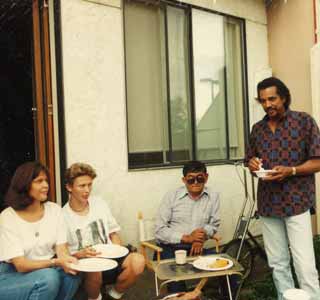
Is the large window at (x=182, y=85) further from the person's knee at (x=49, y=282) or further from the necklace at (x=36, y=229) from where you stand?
the person's knee at (x=49, y=282)

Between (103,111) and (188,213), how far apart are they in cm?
139

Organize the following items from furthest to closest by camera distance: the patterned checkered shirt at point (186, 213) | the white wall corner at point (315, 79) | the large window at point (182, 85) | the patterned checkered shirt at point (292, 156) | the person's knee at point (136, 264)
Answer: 1. the white wall corner at point (315, 79)
2. the large window at point (182, 85)
3. the patterned checkered shirt at point (186, 213)
4. the person's knee at point (136, 264)
5. the patterned checkered shirt at point (292, 156)

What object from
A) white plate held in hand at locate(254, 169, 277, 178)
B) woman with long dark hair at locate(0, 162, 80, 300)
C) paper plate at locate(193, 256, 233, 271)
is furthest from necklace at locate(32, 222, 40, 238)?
white plate held in hand at locate(254, 169, 277, 178)

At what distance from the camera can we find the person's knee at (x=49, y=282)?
2980 millimetres

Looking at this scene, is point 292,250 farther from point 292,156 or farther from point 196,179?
point 196,179

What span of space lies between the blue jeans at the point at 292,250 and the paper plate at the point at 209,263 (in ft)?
1.26

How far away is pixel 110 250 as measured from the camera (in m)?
3.44

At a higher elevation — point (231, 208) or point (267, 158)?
point (267, 158)

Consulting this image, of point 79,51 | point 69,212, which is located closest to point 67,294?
point 69,212

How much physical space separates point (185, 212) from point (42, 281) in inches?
68.8

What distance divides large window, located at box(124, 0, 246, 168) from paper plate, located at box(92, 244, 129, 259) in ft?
4.33

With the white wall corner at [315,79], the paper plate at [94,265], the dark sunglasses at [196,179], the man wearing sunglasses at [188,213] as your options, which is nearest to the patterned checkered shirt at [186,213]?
the man wearing sunglasses at [188,213]

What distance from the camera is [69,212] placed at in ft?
11.9

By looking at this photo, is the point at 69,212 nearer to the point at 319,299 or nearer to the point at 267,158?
the point at 267,158
